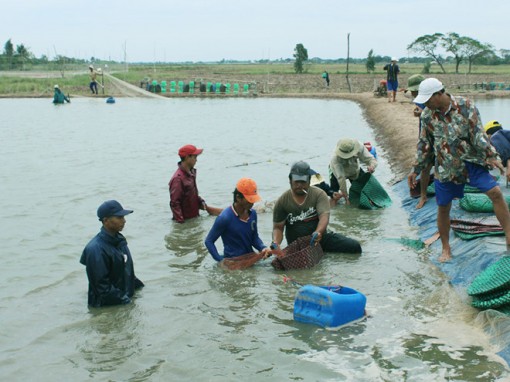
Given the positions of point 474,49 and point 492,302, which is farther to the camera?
point 474,49

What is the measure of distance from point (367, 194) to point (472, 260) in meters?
4.00

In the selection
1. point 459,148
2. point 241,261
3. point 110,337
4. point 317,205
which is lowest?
point 110,337

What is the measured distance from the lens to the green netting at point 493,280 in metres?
5.61

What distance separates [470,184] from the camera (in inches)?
256

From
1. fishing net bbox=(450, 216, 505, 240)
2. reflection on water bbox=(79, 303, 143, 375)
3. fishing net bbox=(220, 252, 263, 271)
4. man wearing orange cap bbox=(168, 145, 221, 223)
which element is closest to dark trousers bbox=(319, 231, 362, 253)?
fishing net bbox=(220, 252, 263, 271)

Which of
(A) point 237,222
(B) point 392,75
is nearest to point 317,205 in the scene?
(A) point 237,222

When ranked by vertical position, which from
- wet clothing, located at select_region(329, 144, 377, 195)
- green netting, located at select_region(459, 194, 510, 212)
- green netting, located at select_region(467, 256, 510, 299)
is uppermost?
wet clothing, located at select_region(329, 144, 377, 195)

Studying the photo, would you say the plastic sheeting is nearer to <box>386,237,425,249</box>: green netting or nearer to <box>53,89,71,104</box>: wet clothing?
<box>386,237,425,249</box>: green netting

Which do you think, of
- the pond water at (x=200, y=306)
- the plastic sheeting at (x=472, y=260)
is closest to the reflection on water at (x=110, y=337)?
the pond water at (x=200, y=306)

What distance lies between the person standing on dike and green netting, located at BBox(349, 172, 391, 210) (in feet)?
13.1

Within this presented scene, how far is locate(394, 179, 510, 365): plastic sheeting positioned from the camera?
535 centimetres

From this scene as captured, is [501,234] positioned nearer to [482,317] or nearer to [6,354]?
[482,317]

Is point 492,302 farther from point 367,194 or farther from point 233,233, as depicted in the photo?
point 367,194

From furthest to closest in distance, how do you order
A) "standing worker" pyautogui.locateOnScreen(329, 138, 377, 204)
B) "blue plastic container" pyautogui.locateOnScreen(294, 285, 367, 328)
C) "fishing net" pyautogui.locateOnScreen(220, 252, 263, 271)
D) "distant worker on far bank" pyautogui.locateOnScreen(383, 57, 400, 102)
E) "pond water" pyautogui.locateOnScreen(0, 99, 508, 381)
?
"distant worker on far bank" pyautogui.locateOnScreen(383, 57, 400, 102)
"standing worker" pyautogui.locateOnScreen(329, 138, 377, 204)
"fishing net" pyautogui.locateOnScreen(220, 252, 263, 271)
"blue plastic container" pyautogui.locateOnScreen(294, 285, 367, 328)
"pond water" pyautogui.locateOnScreen(0, 99, 508, 381)
